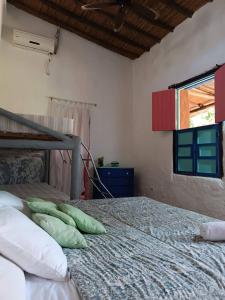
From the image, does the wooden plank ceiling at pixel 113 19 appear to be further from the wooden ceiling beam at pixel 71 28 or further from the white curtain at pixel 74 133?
the white curtain at pixel 74 133

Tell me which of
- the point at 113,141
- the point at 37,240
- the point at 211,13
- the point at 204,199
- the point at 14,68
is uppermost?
the point at 211,13

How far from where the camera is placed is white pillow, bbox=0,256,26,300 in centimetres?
71

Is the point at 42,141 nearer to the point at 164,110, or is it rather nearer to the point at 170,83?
the point at 164,110

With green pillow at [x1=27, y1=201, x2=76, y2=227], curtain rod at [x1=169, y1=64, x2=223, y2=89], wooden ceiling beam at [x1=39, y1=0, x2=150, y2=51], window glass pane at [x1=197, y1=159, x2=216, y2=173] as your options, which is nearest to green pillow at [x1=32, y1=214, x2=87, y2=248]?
green pillow at [x1=27, y1=201, x2=76, y2=227]

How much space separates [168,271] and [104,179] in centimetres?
355

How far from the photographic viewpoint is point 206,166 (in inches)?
131

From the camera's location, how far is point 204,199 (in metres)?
3.27

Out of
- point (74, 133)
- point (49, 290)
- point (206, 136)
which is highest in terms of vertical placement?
point (74, 133)

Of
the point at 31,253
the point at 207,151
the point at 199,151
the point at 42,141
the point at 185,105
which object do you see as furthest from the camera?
the point at 185,105

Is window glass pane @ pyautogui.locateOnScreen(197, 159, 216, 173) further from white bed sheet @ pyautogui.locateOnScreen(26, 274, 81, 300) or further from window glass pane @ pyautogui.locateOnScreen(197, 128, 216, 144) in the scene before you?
white bed sheet @ pyautogui.locateOnScreen(26, 274, 81, 300)

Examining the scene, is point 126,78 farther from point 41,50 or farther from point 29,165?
point 29,165

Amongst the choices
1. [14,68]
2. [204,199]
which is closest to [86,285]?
[204,199]

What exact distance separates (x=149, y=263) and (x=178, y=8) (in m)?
3.51

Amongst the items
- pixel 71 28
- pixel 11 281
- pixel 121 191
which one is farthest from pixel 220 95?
pixel 71 28
